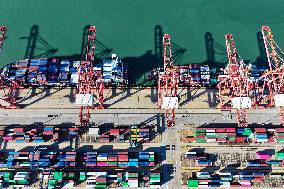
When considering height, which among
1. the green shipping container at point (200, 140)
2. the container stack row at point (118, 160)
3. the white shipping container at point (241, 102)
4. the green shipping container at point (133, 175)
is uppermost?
the white shipping container at point (241, 102)

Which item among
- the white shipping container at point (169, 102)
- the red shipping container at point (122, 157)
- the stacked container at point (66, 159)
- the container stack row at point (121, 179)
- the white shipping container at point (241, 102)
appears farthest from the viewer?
the white shipping container at point (241, 102)

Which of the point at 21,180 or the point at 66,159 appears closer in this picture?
the point at 21,180

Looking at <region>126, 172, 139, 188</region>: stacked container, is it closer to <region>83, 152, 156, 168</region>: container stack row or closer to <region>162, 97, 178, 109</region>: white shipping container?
<region>83, 152, 156, 168</region>: container stack row

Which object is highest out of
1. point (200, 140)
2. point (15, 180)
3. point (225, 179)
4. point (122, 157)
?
point (200, 140)

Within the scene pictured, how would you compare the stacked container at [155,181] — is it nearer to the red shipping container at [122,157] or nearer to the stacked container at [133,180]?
the stacked container at [133,180]

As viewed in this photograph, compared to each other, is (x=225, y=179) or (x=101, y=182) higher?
(x=225, y=179)

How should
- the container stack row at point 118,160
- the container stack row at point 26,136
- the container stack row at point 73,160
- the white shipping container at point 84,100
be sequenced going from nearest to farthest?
the container stack row at point 73,160
the container stack row at point 118,160
the white shipping container at point 84,100
the container stack row at point 26,136

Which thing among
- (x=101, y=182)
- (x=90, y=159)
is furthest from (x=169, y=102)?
(x=101, y=182)

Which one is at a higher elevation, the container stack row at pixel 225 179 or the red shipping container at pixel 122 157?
the red shipping container at pixel 122 157

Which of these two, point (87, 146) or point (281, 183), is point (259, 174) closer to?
point (281, 183)

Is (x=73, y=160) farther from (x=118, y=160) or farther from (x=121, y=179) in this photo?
(x=121, y=179)

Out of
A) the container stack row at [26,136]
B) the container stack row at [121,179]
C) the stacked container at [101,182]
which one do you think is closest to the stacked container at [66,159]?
the container stack row at [121,179]
